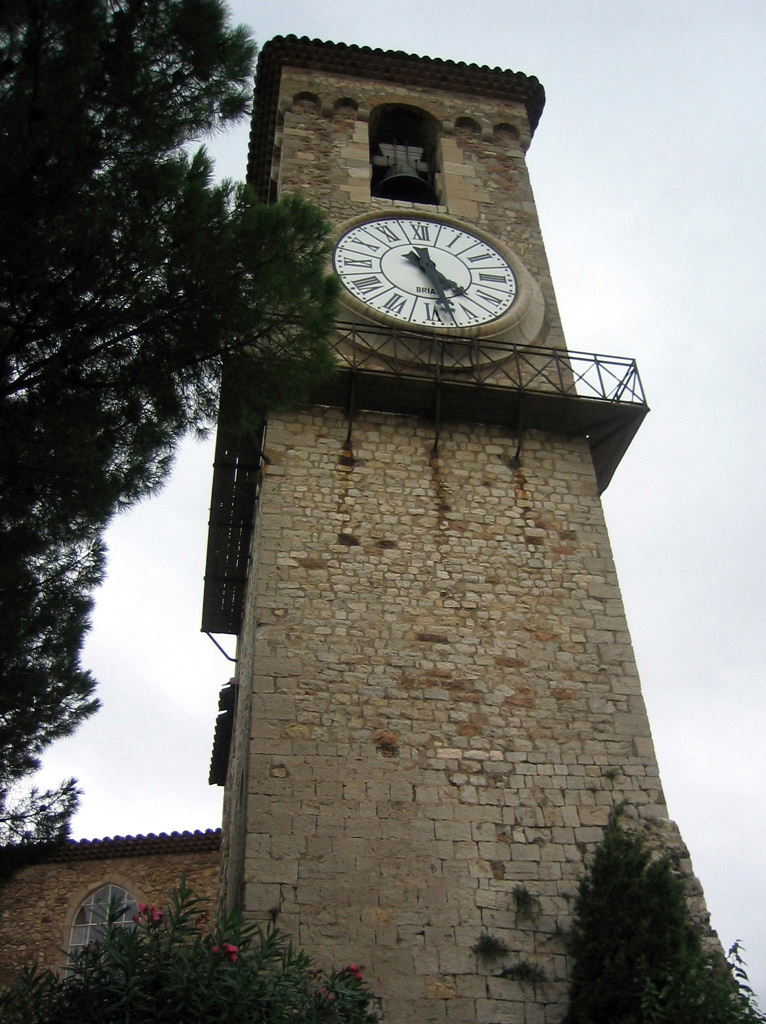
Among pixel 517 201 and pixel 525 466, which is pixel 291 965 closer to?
pixel 525 466

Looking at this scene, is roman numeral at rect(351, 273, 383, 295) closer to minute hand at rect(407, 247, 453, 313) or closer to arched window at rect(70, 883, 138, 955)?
minute hand at rect(407, 247, 453, 313)

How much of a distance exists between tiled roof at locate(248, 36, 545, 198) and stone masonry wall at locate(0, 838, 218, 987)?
8.55m

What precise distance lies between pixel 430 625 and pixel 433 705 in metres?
0.73

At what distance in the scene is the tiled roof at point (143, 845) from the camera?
12570mm

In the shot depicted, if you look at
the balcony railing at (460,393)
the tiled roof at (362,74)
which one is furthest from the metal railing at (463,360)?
the tiled roof at (362,74)

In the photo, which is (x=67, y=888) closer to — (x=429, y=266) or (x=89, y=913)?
(x=89, y=913)

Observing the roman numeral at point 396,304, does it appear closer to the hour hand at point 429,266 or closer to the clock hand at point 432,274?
the clock hand at point 432,274

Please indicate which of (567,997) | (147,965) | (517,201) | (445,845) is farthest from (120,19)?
(517,201)

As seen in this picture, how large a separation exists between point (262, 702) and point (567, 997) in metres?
2.89

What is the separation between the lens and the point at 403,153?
14.2m

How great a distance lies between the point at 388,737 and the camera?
8125mm

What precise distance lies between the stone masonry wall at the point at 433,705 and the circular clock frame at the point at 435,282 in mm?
1264

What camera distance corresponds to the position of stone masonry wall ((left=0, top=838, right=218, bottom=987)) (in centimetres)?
1211

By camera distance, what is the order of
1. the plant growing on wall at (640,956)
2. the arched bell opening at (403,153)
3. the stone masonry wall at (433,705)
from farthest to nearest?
the arched bell opening at (403,153) < the stone masonry wall at (433,705) < the plant growing on wall at (640,956)
